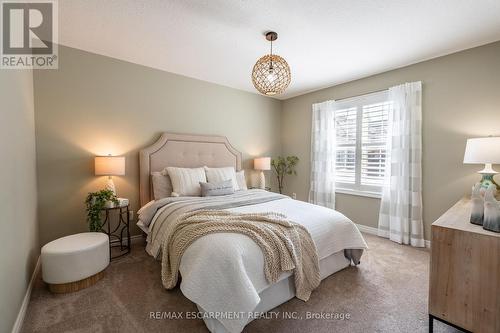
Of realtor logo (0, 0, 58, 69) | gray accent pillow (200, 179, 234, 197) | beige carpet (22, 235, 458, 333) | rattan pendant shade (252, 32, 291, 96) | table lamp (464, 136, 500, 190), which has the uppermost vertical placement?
realtor logo (0, 0, 58, 69)

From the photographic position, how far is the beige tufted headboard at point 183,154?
3215 millimetres

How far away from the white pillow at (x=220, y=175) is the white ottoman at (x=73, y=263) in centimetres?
161

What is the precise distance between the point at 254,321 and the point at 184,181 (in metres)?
→ 2.02

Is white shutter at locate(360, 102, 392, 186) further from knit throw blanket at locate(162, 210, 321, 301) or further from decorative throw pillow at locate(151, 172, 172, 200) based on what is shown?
decorative throw pillow at locate(151, 172, 172, 200)

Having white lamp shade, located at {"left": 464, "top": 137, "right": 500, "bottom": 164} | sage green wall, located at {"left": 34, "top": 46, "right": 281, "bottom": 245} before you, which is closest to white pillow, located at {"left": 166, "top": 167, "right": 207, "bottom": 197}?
sage green wall, located at {"left": 34, "top": 46, "right": 281, "bottom": 245}

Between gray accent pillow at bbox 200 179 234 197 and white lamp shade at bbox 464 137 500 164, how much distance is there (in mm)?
2825

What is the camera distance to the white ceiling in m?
2.00

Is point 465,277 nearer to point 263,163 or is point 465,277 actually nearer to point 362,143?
point 362,143

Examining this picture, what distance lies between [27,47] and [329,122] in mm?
4218

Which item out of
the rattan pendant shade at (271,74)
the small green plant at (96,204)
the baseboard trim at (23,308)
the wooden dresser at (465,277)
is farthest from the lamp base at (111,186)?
the wooden dresser at (465,277)

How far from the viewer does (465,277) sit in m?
1.42

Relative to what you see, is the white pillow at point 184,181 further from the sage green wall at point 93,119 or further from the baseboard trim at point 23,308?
the baseboard trim at point 23,308

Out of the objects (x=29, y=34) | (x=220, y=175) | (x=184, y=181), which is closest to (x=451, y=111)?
(x=220, y=175)

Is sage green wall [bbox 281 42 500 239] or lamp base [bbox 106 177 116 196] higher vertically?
sage green wall [bbox 281 42 500 239]
